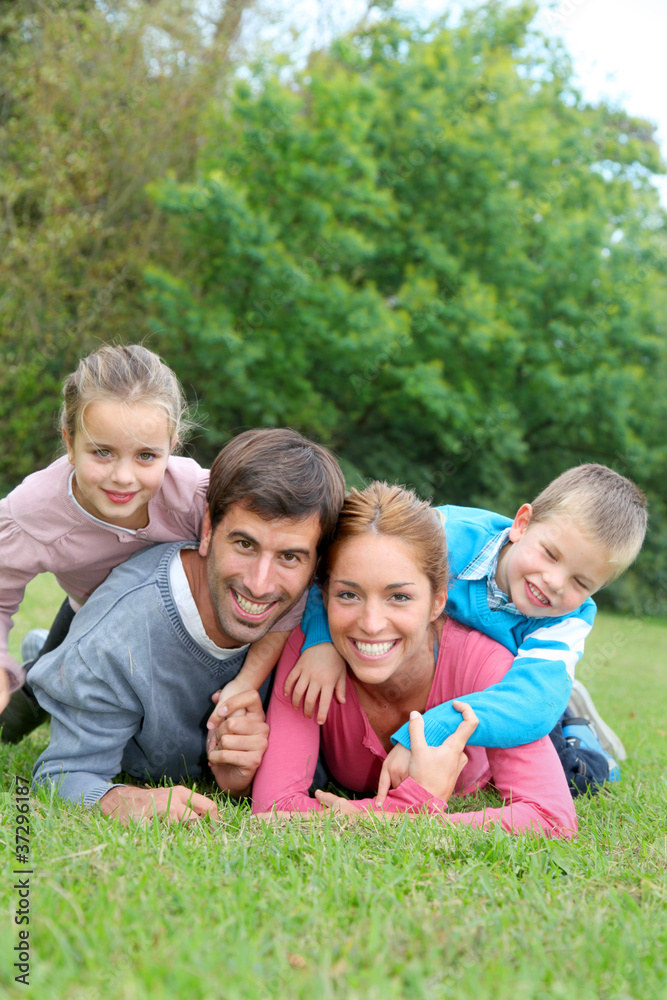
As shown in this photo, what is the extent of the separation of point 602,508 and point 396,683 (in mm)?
1149

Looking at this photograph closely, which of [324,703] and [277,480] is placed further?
[324,703]

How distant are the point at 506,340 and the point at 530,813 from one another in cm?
1798

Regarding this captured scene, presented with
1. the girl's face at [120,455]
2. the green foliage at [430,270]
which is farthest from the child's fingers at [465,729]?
the green foliage at [430,270]

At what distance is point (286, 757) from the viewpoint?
3.17m

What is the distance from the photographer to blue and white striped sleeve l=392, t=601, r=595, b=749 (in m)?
2.98

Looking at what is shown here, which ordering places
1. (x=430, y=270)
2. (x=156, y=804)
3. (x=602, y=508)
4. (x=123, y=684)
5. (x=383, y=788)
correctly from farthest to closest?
(x=430, y=270) < (x=602, y=508) < (x=123, y=684) < (x=383, y=788) < (x=156, y=804)

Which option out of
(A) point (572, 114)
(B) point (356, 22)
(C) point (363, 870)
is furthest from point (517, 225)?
(C) point (363, 870)

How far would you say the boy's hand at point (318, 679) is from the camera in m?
3.17

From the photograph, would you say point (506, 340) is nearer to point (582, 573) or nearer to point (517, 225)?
point (517, 225)

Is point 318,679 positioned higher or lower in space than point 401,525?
lower

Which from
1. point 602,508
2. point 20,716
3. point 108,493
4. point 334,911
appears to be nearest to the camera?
point 334,911

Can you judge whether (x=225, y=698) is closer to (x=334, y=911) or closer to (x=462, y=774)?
(x=462, y=774)

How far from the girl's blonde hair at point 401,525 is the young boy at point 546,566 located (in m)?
0.32

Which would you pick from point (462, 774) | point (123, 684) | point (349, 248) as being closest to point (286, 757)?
point (123, 684)
